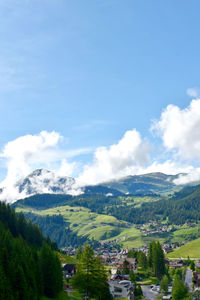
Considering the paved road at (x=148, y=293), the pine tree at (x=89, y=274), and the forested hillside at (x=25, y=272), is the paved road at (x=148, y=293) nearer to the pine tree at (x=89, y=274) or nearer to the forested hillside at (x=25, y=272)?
the forested hillside at (x=25, y=272)

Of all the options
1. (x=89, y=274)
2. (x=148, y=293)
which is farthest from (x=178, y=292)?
(x=89, y=274)

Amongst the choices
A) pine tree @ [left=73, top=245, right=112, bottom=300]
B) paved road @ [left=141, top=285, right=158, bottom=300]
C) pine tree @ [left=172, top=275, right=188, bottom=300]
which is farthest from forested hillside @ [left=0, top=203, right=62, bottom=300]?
paved road @ [left=141, top=285, right=158, bottom=300]

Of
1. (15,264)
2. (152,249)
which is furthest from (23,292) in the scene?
(152,249)

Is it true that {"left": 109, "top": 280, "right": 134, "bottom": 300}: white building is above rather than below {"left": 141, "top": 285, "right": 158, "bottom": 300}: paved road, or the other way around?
above

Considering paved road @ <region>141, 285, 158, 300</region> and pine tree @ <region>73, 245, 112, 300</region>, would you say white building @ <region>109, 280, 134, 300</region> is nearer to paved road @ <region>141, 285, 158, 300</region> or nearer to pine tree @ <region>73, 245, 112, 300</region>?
paved road @ <region>141, 285, 158, 300</region>

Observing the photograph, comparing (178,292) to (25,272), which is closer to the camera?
(25,272)

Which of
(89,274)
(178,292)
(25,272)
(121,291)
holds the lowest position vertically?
(178,292)

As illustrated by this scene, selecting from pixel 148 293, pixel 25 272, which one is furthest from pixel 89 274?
pixel 148 293

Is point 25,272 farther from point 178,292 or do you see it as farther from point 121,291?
point 178,292

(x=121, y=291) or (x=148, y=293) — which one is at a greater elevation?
(x=121, y=291)

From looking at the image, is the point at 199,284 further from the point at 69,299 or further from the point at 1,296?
the point at 1,296

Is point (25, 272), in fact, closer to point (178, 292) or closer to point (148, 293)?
point (178, 292)

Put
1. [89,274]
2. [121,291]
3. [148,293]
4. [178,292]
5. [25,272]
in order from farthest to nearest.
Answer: [148,293]
[121,291]
[178,292]
[89,274]
[25,272]

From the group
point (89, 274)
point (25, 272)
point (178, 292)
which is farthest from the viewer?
point (178, 292)
